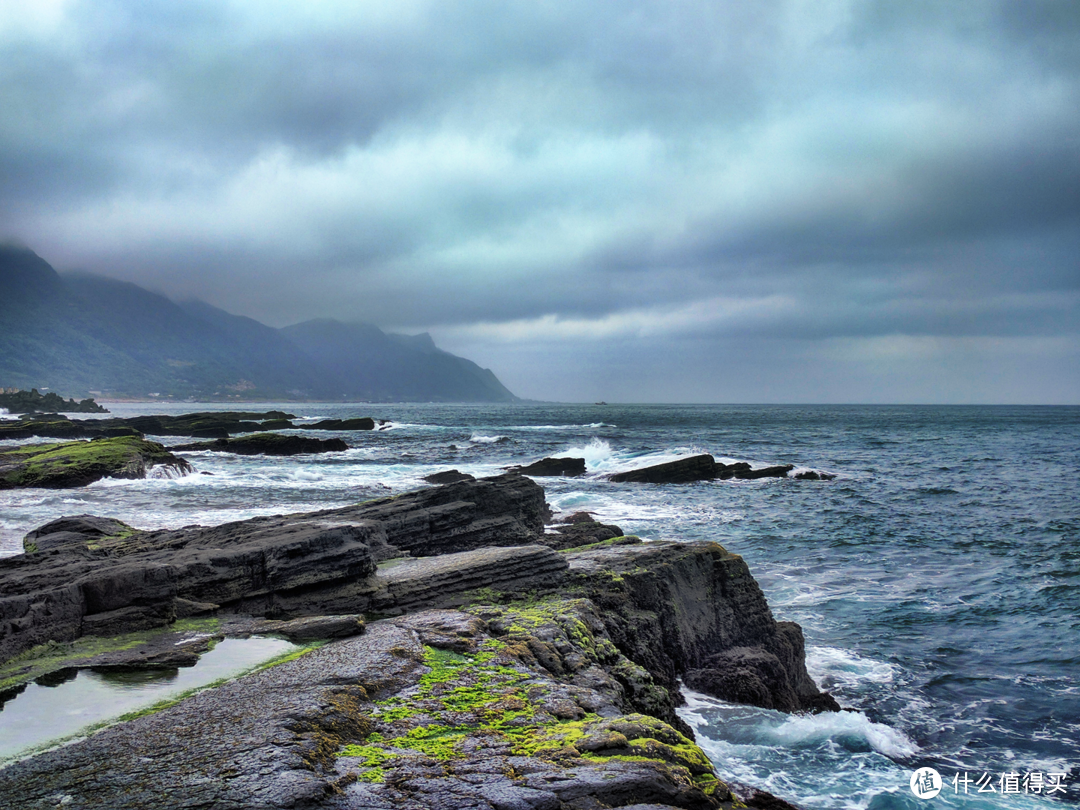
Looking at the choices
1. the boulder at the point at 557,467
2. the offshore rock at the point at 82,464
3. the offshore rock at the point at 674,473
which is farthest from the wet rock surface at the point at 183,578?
the boulder at the point at 557,467

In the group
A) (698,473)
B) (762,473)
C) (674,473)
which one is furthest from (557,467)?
(762,473)

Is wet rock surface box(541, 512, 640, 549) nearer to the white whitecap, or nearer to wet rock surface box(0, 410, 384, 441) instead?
the white whitecap

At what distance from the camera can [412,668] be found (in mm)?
6973

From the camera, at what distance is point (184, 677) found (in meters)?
7.32

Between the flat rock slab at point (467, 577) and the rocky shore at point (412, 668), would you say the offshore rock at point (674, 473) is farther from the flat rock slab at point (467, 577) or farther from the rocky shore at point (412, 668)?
the flat rock slab at point (467, 577)

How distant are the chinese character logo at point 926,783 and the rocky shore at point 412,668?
179cm

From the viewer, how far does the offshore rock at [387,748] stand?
15.0 feet

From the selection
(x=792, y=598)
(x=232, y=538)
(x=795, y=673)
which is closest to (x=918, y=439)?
(x=792, y=598)

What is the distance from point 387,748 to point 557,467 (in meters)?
36.4

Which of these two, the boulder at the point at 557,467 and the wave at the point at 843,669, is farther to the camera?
the boulder at the point at 557,467

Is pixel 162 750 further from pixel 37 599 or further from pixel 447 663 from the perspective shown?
pixel 37 599

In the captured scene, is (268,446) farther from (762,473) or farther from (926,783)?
(926,783)

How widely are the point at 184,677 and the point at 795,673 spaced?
963 centimetres

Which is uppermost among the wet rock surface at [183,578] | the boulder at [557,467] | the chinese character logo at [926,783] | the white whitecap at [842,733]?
the wet rock surface at [183,578]
